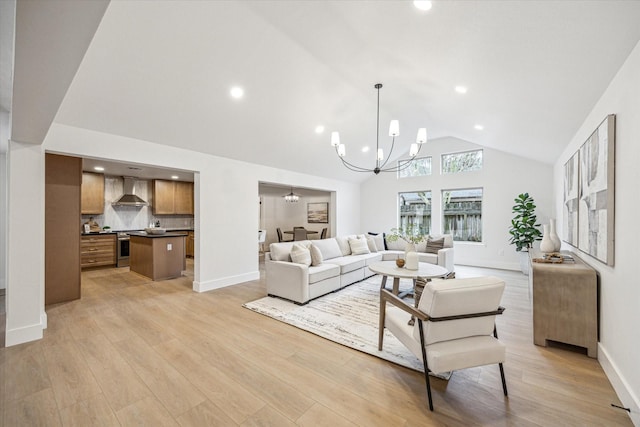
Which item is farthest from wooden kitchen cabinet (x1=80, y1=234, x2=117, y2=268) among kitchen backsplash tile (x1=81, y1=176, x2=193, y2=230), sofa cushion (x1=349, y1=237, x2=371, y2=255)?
sofa cushion (x1=349, y1=237, x2=371, y2=255)

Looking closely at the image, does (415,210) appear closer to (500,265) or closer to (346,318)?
(500,265)

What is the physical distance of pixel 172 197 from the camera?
8.02 m

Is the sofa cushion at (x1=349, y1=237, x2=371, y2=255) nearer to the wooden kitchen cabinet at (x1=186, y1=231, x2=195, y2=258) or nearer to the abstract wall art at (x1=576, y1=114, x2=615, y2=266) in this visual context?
the abstract wall art at (x1=576, y1=114, x2=615, y2=266)

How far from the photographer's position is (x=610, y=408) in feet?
6.07

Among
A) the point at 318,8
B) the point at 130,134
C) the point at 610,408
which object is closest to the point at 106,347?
the point at 130,134

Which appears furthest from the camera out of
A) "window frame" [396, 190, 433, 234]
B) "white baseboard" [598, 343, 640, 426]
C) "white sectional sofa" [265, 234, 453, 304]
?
"window frame" [396, 190, 433, 234]

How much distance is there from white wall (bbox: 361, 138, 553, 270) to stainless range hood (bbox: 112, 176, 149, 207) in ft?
24.6

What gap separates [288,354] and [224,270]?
284cm

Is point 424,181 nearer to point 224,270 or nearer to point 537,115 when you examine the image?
point 537,115

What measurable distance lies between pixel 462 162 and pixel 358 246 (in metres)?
3.83

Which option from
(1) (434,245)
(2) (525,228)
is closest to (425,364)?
(1) (434,245)

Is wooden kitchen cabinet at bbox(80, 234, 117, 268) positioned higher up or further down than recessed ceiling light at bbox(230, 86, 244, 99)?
further down

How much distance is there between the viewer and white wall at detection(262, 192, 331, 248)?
33.4ft

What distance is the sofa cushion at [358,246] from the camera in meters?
5.73
